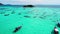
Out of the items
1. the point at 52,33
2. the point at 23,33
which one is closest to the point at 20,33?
the point at 23,33

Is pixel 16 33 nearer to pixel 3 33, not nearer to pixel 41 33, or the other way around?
pixel 3 33

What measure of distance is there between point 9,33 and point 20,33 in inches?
38.3

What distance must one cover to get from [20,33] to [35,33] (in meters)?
1.35

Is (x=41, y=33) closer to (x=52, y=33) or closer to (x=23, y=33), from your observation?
(x=52, y=33)

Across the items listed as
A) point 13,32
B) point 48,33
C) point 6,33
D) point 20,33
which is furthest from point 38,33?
point 6,33

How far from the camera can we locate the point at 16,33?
30.0ft

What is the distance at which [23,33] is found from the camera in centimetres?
929

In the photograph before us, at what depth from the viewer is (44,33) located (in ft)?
30.1

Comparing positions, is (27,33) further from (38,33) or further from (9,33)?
(9,33)

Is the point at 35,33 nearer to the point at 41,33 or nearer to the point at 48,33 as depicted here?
the point at 41,33

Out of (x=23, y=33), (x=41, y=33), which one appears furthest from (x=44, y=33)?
(x=23, y=33)

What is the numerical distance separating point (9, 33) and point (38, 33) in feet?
8.33

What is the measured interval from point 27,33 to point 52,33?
220cm

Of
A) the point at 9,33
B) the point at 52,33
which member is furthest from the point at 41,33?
the point at 9,33
